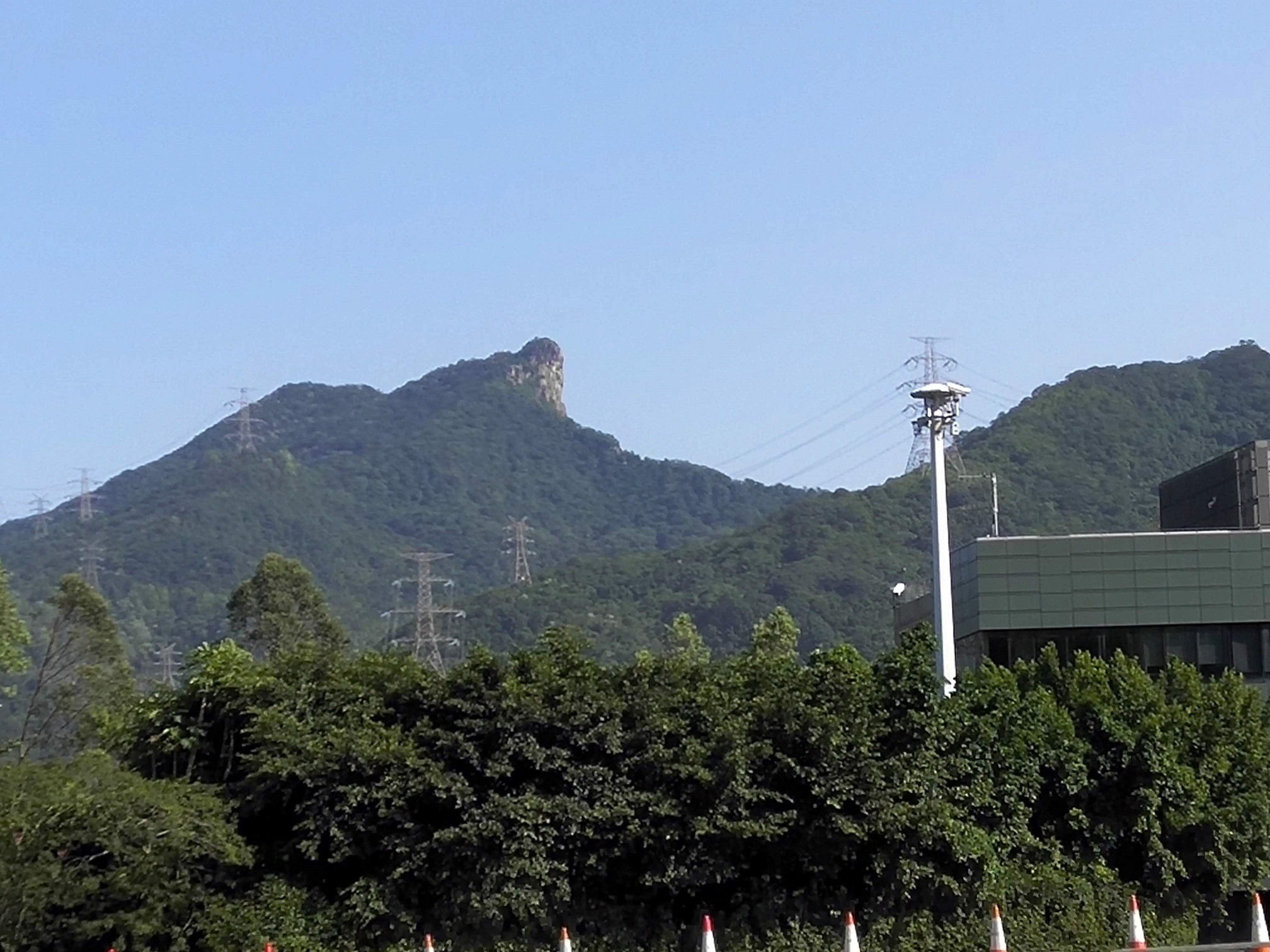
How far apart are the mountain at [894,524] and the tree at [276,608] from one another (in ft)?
226

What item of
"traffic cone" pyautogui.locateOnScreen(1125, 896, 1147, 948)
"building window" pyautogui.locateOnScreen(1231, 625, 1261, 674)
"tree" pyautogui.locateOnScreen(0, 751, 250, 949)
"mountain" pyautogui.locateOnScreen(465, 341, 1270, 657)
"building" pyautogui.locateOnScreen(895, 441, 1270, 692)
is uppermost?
"mountain" pyautogui.locateOnScreen(465, 341, 1270, 657)

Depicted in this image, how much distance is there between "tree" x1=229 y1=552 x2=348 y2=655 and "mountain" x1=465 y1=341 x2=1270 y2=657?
226ft

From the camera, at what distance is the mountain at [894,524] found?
157 metres

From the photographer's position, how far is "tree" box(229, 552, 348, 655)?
7538 centimetres

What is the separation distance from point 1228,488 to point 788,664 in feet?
89.6

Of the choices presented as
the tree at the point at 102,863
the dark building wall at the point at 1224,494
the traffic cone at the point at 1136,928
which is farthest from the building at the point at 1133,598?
the tree at the point at 102,863

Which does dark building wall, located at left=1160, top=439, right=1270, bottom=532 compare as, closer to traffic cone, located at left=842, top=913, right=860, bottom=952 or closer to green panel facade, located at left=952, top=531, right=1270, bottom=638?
green panel facade, located at left=952, top=531, right=1270, bottom=638

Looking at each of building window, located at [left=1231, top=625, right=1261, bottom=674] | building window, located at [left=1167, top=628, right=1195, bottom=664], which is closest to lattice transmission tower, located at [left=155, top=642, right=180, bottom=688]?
building window, located at [left=1167, top=628, right=1195, bottom=664]

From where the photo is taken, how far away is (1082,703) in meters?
26.3

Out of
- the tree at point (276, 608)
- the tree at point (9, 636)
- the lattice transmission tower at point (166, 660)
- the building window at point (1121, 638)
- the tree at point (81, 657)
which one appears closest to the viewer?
the building window at point (1121, 638)

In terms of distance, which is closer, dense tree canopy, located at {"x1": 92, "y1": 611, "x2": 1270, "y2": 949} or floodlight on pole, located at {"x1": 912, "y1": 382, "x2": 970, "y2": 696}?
dense tree canopy, located at {"x1": 92, "y1": 611, "x2": 1270, "y2": 949}

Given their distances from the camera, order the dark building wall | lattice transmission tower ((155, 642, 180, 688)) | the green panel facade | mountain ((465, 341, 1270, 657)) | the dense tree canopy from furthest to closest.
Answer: mountain ((465, 341, 1270, 657)) < lattice transmission tower ((155, 642, 180, 688)) < the dark building wall < the green panel facade < the dense tree canopy

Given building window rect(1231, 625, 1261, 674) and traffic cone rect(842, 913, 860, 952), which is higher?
building window rect(1231, 625, 1261, 674)

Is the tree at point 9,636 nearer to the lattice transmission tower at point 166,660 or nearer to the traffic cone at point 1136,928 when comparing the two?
the traffic cone at point 1136,928
